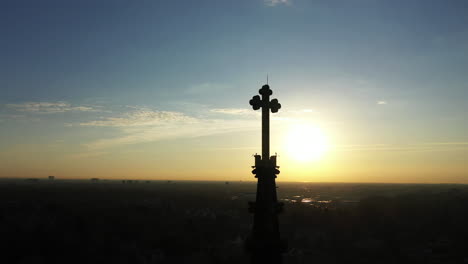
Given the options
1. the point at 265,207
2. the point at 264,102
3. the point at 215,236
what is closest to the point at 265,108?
the point at 264,102

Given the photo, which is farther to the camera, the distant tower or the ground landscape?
the ground landscape

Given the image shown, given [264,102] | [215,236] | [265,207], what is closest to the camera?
[265,207]

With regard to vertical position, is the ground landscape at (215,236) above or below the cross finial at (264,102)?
below

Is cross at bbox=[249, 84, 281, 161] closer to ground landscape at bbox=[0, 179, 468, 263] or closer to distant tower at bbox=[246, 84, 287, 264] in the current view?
distant tower at bbox=[246, 84, 287, 264]

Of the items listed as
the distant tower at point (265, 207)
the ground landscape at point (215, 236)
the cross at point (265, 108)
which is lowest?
the ground landscape at point (215, 236)

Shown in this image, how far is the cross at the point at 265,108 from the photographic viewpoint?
667 centimetres

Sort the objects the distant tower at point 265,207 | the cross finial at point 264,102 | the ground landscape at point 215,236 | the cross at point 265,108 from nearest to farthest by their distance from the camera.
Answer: the distant tower at point 265,207
the cross at point 265,108
the cross finial at point 264,102
the ground landscape at point 215,236

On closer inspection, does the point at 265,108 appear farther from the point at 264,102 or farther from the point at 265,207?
the point at 265,207

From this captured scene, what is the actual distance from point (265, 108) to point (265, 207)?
1.85 metres

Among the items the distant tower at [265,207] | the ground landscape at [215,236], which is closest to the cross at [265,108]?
the distant tower at [265,207]

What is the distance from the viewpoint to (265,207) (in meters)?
6.40

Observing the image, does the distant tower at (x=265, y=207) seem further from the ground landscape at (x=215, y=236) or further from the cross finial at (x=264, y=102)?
the ground landscape at (x=215, y=236)

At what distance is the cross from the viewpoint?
21.9 ft

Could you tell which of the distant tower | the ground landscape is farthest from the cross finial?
the ground landscape
